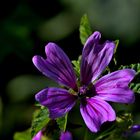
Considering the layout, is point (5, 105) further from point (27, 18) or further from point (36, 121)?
point (36, 121)

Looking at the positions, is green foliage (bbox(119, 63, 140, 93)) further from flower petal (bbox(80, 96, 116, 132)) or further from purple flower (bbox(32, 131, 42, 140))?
purple flower (bbox(32, 131, 42, 140))

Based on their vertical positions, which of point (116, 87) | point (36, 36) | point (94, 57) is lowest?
point (36, 36)

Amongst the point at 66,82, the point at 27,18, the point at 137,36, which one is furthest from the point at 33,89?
the point at 66,82

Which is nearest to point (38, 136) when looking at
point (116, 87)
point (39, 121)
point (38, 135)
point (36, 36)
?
point (38, 135)

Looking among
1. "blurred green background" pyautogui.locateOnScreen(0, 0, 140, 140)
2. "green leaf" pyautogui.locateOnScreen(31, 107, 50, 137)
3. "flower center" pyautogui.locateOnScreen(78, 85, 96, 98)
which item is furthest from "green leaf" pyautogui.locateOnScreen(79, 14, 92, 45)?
"blurred green background" pyautogui.locateOnScreen(0, 0, 140, 140)

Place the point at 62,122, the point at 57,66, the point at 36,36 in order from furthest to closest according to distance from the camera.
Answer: the point at 36,36 < the point at 57,66 < the point at 62,122

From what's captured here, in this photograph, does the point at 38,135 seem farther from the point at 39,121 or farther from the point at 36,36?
the point at 36,36

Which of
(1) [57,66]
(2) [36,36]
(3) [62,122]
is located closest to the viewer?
(3) [62,122]
